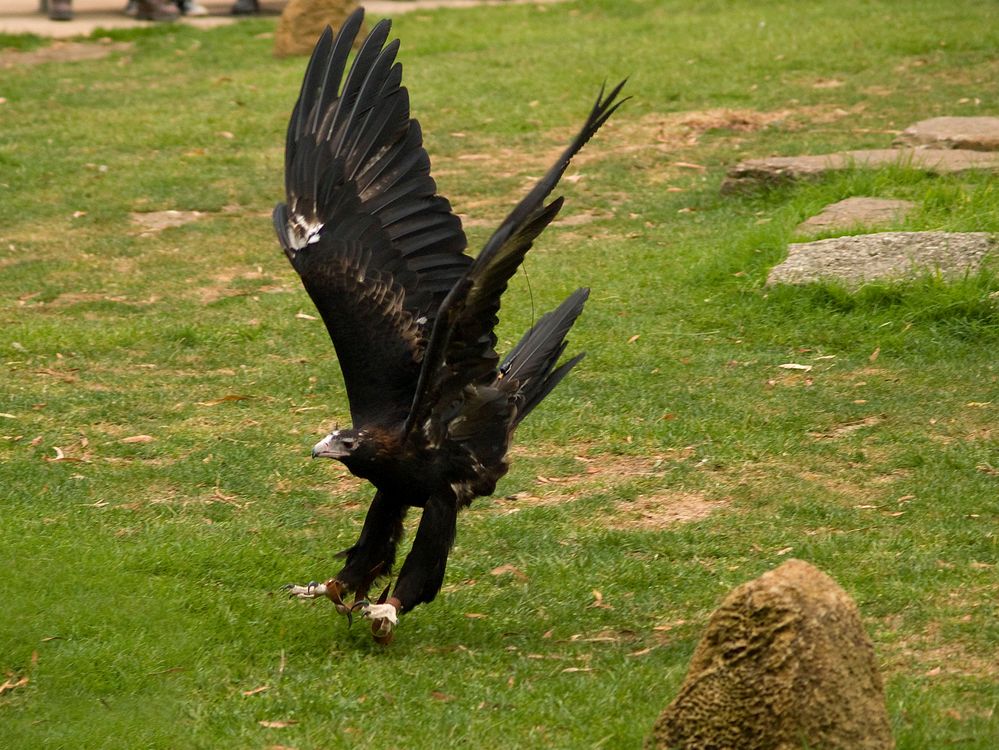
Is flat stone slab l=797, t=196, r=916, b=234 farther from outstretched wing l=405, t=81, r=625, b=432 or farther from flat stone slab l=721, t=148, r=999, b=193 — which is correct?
outstretched wing l=405, t=81, r=625, b=432

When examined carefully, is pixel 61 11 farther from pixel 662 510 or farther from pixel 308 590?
pixel 308 590

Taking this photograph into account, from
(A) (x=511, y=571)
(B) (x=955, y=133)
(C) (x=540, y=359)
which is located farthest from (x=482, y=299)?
(B) (x=955, y=133)

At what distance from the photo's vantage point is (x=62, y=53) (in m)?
16.0

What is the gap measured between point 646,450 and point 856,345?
1716 millimetres

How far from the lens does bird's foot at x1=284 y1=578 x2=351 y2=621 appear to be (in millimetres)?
4930

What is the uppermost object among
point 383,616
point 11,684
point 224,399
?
point 383,616

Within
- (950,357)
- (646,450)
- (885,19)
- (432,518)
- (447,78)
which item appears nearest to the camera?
(432,518)

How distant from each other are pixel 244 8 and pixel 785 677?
16235 mm

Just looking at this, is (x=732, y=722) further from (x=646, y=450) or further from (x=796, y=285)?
(x=796, y=285)

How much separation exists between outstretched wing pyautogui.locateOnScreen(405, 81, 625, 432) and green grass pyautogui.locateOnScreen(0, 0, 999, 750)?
94 cm

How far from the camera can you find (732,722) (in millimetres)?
3707

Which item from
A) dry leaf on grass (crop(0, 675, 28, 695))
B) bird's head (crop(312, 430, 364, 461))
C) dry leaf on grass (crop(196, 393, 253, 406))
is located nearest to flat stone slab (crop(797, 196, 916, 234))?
dry leaf on grass (crop(196, 393, 253, 406))

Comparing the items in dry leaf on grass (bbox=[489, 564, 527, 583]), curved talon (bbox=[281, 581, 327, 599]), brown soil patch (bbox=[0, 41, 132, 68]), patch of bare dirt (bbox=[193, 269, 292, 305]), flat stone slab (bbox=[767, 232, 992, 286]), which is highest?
brown soil patch (bbox=[0, 41, 132, 68])

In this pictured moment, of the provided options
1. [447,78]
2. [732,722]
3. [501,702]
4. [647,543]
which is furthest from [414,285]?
[447,78]
